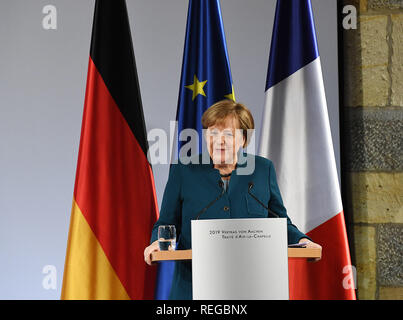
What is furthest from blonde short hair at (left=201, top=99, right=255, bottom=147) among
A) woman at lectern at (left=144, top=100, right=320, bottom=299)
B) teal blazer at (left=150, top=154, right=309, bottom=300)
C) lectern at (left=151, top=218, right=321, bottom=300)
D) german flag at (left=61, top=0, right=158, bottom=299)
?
german flag at (left=61, top=0, right=158, bottom=299)

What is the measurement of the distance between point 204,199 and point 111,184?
0.76 m

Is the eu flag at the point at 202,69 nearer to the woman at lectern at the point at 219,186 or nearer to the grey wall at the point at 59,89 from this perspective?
the grey wall at the point at 59,89

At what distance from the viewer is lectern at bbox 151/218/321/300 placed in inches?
51.9

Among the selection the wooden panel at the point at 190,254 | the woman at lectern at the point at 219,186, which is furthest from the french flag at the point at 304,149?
the wooden panel at the point at 190,254

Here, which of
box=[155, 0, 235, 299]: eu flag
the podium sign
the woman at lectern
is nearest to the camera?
the podium sign

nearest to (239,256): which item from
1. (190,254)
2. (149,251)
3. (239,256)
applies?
(239,256)

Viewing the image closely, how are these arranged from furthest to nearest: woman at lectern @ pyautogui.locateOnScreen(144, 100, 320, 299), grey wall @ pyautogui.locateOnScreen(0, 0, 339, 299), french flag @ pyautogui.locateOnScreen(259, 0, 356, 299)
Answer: grey wall @ pyautogui.locateOnScreen(0, 0, 339, 299) < french flag @ pyautogui.locateOnScreen(259, 0, 356, 299) < woman at lectern @ pyautogui.locateOnScreen(144, 100, 320, 299)

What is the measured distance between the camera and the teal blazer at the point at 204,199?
1886 mm

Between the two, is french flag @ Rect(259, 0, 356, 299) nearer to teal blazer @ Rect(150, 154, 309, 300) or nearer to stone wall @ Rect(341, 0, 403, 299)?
stone wall @ Rect(341, 0, 403, 299)

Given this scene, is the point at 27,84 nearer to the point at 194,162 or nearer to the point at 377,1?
the point at 194,162

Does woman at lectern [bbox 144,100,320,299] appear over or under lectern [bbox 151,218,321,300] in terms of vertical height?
over

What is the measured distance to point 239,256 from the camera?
1324 mm

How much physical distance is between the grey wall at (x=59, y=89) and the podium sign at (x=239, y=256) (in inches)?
62.3
